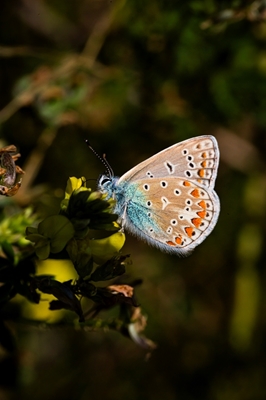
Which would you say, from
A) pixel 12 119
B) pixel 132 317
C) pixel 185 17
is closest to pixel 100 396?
pixel 12 119

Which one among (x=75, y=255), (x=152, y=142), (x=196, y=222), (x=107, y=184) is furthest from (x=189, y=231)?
(x=152, y=142)

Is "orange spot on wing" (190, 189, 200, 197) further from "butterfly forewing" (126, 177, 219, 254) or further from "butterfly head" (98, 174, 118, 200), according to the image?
"butterfly head" (98, 174, 118, 200)

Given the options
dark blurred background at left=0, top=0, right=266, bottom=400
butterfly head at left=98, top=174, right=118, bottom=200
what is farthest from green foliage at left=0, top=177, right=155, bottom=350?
dark blurred background at left=0, top=0, right=266, bottom=400

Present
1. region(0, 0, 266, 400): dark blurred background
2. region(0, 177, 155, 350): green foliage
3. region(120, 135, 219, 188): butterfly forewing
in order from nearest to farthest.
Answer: region(0, 177, 155, 350): green foliage < region(120, 135, 219, 188): butterfly forewing < region(0, 0, 266, 400): dark blurred background

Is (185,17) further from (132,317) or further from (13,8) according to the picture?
(132,317)

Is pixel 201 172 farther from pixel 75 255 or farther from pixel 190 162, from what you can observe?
pixel 75 255

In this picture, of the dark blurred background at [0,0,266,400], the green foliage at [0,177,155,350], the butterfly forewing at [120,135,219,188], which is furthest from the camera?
the dark blurred background at [0,0,266,400]
